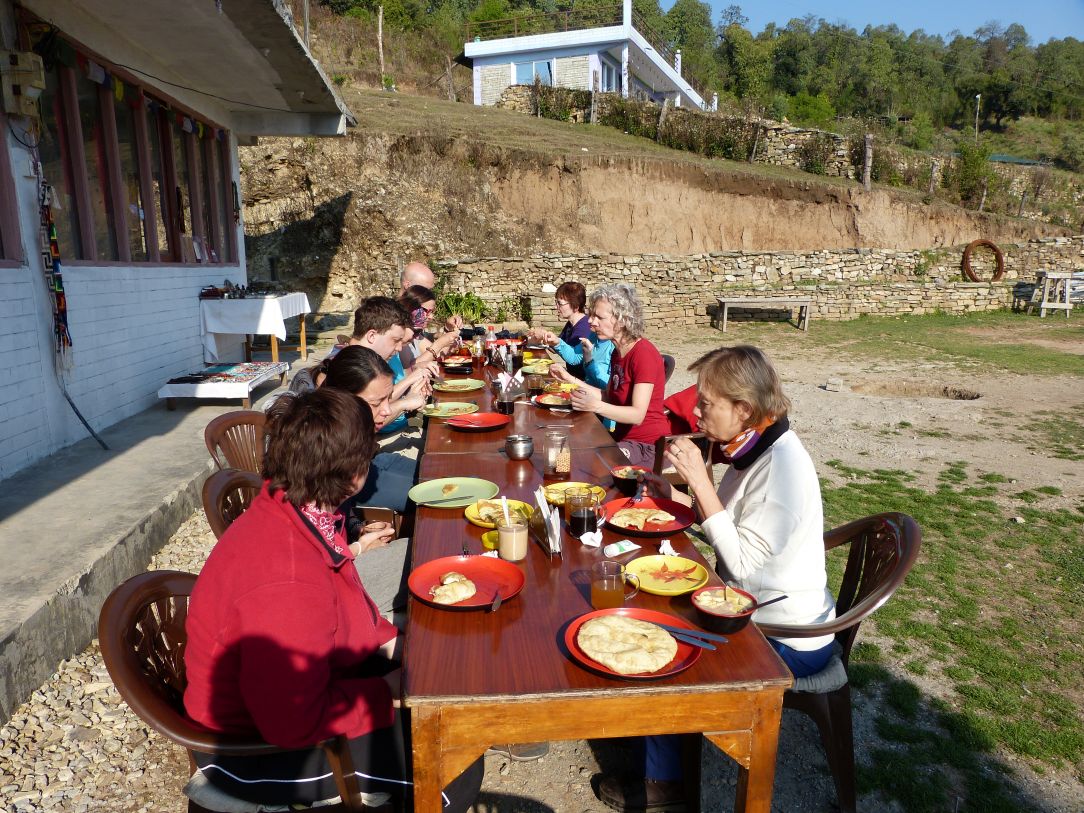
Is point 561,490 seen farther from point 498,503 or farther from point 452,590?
point 452,590

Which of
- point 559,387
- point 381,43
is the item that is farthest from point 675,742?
point 381,43

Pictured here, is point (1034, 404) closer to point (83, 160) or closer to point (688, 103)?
point (83, 160)

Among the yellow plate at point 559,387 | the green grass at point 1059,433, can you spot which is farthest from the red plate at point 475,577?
the green grass at point 1059,433

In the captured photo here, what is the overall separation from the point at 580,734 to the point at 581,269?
1535 cm

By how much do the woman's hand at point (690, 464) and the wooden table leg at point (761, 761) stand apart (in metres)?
0.76

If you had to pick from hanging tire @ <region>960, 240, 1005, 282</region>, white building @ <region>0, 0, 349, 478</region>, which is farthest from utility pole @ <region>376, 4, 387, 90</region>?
hanging tire @ <region>960, 240, 1005, 282</region>

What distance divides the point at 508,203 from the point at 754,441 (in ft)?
59.0

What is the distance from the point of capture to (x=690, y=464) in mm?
2197

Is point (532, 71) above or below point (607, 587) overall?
above

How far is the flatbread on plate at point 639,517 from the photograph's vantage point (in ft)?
7.64

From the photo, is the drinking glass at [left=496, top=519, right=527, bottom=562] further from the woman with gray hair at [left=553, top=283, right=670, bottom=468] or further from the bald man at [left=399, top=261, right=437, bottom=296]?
the bald man at [left=399, top=261, right=437, bottom=296]

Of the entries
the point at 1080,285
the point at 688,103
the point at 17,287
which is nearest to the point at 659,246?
the point at 1080,285

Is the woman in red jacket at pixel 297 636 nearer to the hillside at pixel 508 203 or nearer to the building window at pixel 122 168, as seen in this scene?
the building window at pixel 122 168

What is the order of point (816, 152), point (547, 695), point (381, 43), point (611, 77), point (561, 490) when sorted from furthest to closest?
point (611, 77) → point (381, 43) → point (816, 152) → point (561, 490) → point (547, 695)
